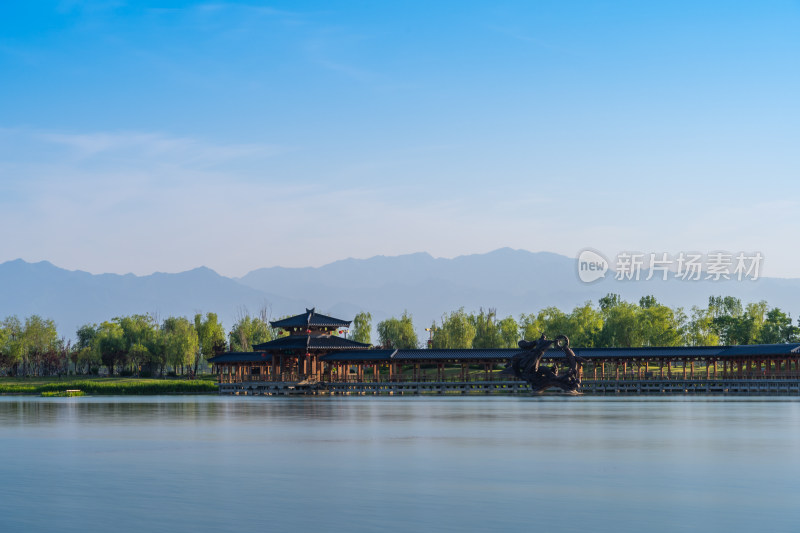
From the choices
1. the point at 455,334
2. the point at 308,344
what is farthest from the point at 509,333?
the point at 308,344

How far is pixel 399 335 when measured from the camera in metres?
98.9

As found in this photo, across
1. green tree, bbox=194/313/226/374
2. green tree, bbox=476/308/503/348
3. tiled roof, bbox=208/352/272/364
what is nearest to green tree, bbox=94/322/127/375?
green tree, bbox=194/313/226/374

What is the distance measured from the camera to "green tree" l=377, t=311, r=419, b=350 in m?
98.8

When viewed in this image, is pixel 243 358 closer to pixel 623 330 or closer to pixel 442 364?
pixel 442 364

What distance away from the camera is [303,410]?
42.9 metres

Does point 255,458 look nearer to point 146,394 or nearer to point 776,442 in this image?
point 776,442

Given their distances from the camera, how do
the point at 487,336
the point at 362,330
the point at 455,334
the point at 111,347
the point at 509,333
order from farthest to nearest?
the point at 362,330 → the point at 111,347 → the point at 509,333 → the point at 487,336 → the point at 455,334

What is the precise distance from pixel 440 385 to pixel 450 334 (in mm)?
23545

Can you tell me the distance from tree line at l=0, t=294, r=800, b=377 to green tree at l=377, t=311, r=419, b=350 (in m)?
0.10

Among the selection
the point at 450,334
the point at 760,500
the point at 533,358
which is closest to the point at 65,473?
the point at 760,500

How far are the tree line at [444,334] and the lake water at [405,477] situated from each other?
57.3m

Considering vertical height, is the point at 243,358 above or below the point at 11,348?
below

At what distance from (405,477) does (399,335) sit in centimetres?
8152

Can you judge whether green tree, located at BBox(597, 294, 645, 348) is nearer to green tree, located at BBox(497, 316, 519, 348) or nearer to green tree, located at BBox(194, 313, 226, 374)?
green tree, located at BBox(497, 316, 519, 348)
